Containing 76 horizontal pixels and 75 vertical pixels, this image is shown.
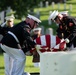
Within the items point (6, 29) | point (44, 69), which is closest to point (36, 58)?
point (6, 29)

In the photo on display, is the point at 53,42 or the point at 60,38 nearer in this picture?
the point at 53,42

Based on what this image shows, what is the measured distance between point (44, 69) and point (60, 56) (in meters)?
0.48

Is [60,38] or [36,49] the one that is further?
[60,38]

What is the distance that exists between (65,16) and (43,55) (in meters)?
2.58

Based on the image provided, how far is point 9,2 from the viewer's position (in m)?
22.3

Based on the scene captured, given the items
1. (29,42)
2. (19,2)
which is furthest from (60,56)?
(19,2)

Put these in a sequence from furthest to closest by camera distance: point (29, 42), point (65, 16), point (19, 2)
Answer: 1. point (19, 2)
2. point (65, 16)
3. point (29, 42)

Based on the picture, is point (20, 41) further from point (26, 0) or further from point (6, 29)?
point (26, 0)

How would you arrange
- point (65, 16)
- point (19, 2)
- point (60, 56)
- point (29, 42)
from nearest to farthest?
point (60, 56), point (29, 42), point (65, 16), point (19, 2)

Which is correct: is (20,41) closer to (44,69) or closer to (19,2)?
(44,69)

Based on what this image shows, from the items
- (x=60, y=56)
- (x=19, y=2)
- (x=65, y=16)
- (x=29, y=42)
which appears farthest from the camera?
(x=19, y=2)

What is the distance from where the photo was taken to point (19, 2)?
22047 millimetres

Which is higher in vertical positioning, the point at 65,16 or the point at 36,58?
the point at 65,16

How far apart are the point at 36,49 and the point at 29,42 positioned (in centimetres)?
27
